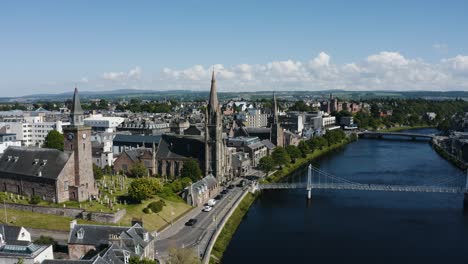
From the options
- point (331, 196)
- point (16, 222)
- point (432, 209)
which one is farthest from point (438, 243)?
point (16, 222)

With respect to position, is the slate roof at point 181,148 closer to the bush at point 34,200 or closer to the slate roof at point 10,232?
the bush at point 34,200

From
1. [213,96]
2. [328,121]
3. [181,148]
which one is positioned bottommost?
[328,121]

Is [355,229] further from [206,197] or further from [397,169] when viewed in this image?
[397,169]

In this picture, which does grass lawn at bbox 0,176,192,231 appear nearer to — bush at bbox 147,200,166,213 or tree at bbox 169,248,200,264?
bush at bbox 147,200,166,213

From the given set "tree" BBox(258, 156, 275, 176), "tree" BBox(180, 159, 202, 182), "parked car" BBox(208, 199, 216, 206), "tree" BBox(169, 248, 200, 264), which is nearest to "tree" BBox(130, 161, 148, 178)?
"tree" BBox(180, 159, 202, 182)

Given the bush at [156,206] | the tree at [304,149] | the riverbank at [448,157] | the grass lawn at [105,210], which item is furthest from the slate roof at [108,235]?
the riverbank at [448,157]

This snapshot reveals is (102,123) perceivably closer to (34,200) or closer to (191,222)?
(34,200)

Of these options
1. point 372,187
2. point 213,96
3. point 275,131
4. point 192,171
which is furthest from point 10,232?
point 275,131
